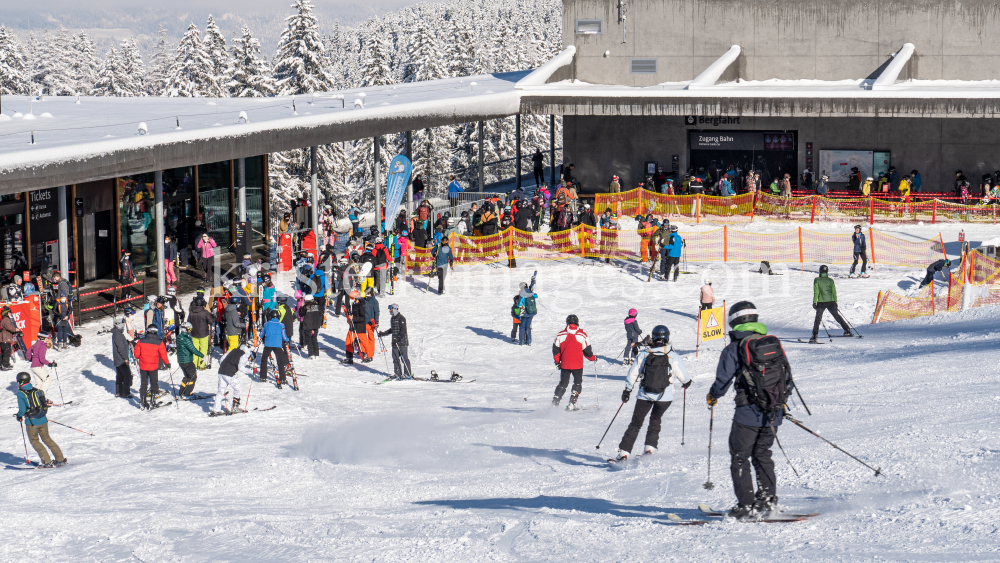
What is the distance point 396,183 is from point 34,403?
14419 mm

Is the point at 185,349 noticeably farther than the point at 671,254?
No

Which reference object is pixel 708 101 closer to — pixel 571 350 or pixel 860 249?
pixel 860 249

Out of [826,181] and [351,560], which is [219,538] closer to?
[351,560]

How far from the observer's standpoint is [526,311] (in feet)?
67.4

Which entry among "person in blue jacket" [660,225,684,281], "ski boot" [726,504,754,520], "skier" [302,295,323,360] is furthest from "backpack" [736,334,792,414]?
"person in blue jacket" [660,225,684,281]

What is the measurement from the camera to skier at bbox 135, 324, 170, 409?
639 inches

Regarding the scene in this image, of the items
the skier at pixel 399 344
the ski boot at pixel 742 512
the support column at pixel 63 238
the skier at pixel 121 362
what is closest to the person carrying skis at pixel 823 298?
the skier at pixel 399 344

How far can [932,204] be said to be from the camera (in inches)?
→ 1300

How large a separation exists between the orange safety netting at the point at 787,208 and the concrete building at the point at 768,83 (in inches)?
112

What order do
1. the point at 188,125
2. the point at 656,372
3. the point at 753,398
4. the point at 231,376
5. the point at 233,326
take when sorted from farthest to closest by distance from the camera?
the point at 188,125 < the point at 233,326 < the point at 231,376 < the point at 656,372 < the point at 753,398

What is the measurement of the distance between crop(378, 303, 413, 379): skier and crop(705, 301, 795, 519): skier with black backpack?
9.94 metres

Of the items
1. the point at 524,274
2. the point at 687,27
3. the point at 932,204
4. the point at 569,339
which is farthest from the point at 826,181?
the point at 569,339

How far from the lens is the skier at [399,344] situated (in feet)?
59.5

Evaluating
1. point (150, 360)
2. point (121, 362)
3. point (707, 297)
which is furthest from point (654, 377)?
point (707, 297)
